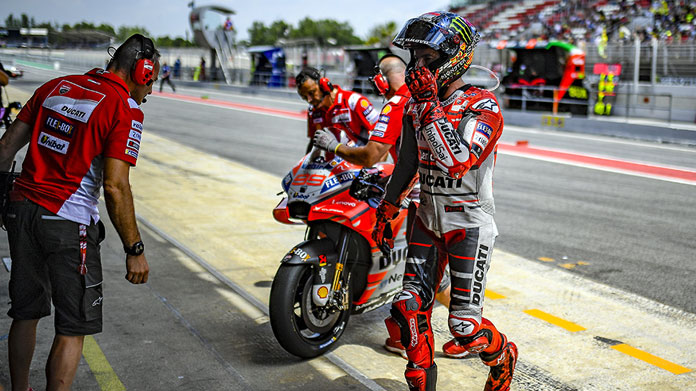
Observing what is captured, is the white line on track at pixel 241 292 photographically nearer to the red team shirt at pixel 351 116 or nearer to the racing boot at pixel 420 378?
the racing boot at pixel 420 378

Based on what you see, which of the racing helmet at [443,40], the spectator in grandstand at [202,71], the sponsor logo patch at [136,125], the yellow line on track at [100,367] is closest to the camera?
the sponsor logo patch at [136,125]

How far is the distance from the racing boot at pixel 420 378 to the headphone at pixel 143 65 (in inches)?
77.3

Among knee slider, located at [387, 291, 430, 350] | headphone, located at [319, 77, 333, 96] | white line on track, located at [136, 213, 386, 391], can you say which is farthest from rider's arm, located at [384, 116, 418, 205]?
headphone, located at [319, 77, 333, 96]

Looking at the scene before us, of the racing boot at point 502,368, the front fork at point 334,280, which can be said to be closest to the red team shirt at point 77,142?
the front fork at point 334,280

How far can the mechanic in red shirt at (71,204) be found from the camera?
3299 mm

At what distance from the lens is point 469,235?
3564 mm

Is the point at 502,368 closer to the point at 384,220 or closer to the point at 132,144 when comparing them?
the point at 384,220

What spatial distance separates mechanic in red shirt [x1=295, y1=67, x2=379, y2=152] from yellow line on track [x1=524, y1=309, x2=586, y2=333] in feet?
6.27

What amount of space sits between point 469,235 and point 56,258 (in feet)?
6.58

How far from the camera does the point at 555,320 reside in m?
5.40

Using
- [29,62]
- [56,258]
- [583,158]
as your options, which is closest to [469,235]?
[56,258]

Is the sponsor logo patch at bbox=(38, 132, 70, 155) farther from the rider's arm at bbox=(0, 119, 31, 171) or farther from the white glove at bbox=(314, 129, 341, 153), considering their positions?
the white glove at bbox=(314, 129, 341, 153)

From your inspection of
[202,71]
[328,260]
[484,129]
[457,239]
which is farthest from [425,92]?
[202,71]

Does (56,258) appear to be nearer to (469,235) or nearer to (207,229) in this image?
(469,235)
